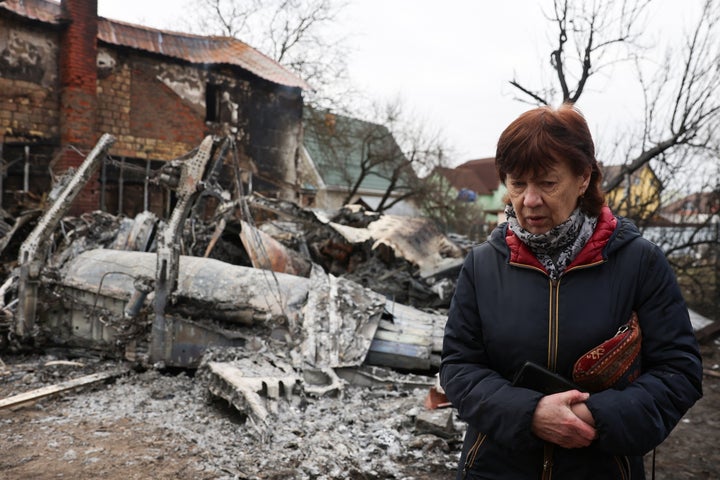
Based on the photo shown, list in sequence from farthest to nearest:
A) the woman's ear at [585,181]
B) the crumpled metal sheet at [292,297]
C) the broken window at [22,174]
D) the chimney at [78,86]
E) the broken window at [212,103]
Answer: the broken window at [212,103] < the chimney at [78,86] < the broken window at [22,174] < the crumpled metal sheet at [292,297] < the woman's ear at [585,181]

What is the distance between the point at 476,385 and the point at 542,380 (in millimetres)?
194

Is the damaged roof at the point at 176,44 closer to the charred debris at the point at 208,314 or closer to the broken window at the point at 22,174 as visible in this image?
the broken window at the point at 22,174

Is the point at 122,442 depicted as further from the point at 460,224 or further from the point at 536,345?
the point at 460,224

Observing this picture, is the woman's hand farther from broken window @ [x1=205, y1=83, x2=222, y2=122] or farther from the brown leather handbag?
broken window @ [x1=205, y1=83, x2=222, y2=122]

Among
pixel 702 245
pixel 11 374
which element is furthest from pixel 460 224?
pixel 11 374

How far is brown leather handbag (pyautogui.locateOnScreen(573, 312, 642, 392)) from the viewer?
4.77 ft

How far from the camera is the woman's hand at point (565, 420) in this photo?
4.72 feet

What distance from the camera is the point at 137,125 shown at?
14.3 m

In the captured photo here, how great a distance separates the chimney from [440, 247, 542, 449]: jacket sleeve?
13.2m

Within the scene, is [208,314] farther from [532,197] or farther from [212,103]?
[212,103]

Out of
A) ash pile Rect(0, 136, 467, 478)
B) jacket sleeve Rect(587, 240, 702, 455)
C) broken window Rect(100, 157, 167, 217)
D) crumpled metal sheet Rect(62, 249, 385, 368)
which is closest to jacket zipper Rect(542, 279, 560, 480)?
jacket sleeve Rect(587, 240, 702, 455)

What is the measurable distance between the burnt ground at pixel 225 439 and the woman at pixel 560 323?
8.22 feet

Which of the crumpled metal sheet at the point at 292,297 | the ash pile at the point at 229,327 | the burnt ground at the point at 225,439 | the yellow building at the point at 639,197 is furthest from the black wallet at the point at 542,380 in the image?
the yellow building at the point at 639,197

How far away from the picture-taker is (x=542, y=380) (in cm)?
151
